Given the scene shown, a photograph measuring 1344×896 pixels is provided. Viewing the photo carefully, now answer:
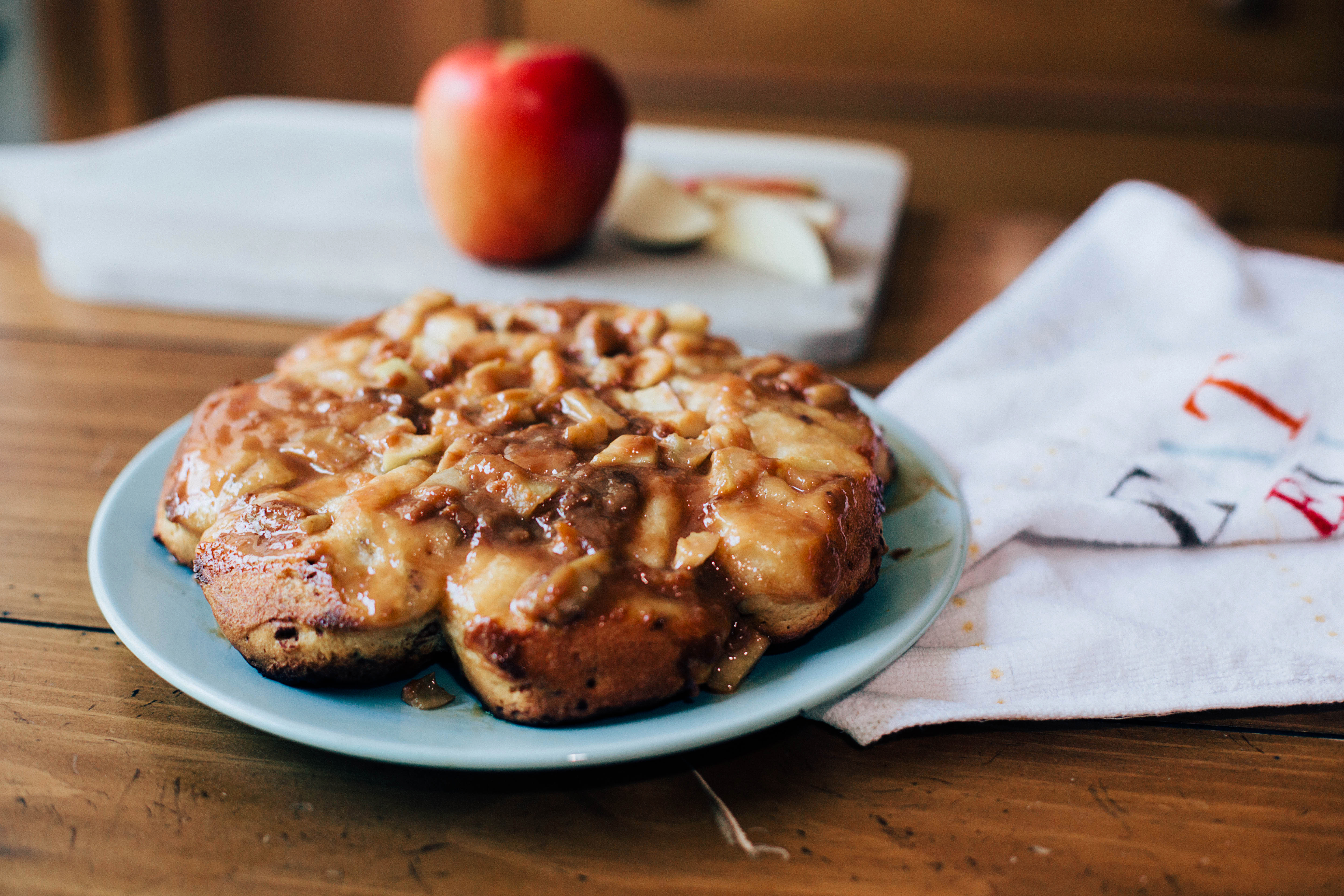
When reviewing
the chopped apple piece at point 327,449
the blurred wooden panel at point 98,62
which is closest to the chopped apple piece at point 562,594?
the chopped apple piece at point 327,449

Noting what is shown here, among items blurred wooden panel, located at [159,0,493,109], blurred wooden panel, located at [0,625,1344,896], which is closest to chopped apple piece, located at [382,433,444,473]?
blurred wooden panel, located at [0,625,1344,896]

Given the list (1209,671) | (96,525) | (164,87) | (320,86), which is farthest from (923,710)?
(164,87)

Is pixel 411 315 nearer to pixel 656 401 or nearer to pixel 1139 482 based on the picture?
pixel 656 401

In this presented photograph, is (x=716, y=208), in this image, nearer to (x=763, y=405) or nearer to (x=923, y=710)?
A: (x=763, y=405)

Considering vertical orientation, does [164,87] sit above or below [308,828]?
below

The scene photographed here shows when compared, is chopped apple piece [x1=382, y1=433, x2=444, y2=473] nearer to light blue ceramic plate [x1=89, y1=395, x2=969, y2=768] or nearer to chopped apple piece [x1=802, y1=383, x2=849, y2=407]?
light blue ceramic plate [x1=89, y1=395, x2=969, y2=768]
